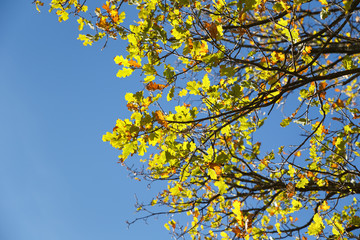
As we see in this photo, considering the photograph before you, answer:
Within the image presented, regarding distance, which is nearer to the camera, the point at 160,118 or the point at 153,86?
the point at 160,118

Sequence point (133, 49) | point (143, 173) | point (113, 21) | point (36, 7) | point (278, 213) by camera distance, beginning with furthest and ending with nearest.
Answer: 1. point (278, 213)
2. point (143, 173)
3. point (36, 7)
4. point (113, 21)
5. point (133, 49)

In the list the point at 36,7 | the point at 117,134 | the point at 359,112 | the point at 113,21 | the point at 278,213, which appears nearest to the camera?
the point at 117,134

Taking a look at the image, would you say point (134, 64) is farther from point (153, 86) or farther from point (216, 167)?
point (216, 167)

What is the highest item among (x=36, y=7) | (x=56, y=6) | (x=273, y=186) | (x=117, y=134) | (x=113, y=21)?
(x=36, y=7)

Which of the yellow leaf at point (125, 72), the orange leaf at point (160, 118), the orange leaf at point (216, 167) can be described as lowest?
the orange leaf at point (216, 167)

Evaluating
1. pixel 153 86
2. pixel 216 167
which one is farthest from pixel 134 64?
pixel 216 167

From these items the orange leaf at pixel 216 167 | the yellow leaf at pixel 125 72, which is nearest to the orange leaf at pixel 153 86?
the yellow leaf at pixel 125 72

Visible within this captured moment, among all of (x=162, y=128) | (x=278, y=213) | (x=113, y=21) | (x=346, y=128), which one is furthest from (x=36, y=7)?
(x=278, y=213)

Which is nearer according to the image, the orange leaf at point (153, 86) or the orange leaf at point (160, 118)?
the orange leaf at point (160, 118)

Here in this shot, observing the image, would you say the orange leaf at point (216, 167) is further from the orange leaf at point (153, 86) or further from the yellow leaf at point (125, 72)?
the yellow leaf at point (125, 72)

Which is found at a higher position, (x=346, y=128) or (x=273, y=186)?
(x=346, y=128)

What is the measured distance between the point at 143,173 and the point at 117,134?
1948 mm

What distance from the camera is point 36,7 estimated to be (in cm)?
299

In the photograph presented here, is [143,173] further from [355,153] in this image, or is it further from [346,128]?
[355,153]
